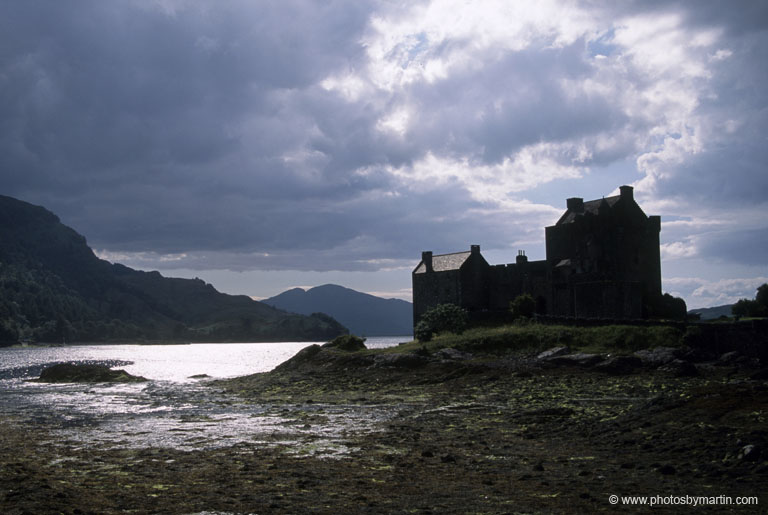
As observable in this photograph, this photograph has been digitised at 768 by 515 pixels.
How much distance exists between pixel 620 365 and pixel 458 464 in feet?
86.9

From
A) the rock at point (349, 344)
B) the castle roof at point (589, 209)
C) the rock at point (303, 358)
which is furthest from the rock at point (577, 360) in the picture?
the castle roof at point (589, 209)

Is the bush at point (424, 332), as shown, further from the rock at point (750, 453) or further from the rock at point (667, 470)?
the rock at point (750, 453)

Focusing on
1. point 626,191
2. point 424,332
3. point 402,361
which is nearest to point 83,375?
point 424,332

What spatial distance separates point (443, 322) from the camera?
2726 inches

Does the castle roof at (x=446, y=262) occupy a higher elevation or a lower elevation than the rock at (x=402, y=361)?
higher

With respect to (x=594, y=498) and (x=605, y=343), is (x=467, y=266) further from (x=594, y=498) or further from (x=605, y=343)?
(x=594, y=498)

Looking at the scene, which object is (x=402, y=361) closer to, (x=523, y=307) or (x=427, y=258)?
(x=523, y=307)

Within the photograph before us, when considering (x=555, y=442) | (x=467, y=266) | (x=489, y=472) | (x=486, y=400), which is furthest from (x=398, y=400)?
(x=467, y=266)

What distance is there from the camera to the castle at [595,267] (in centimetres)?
6488

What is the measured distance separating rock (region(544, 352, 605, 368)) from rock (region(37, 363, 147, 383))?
41086 millimetres

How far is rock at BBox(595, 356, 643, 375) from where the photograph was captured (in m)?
38.8

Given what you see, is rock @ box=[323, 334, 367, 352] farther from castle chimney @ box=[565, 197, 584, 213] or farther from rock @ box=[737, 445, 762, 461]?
rock @ box=[737, 445, 762, 461]

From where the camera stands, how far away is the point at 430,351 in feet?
176

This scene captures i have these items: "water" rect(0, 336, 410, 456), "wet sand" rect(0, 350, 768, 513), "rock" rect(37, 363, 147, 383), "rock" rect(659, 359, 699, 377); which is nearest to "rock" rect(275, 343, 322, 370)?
"rock" rect(37, 363, 147, 383)
